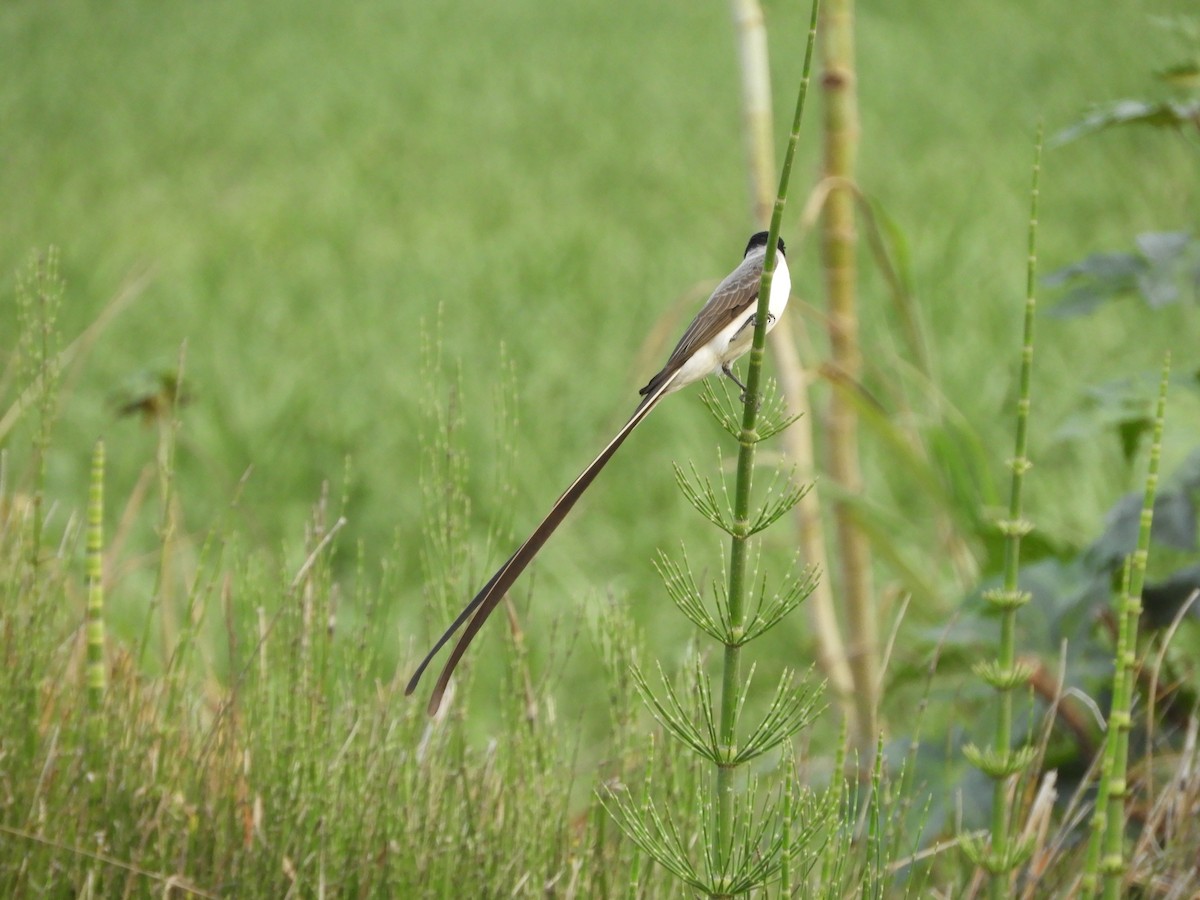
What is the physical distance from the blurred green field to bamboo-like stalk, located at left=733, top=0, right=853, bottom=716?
212mm

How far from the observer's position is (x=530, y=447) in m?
4.76

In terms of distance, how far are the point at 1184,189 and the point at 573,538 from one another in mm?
3724

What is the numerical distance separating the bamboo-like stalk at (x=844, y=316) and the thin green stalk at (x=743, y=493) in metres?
1.23

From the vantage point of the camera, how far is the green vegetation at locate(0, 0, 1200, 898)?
1839 mm

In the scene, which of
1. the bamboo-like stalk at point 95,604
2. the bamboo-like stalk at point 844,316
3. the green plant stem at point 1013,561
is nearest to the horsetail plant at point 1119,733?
the green plant stem at point 1013,561

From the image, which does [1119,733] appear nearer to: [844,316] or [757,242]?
[757,242]

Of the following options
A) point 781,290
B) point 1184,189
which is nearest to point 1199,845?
point 781,290

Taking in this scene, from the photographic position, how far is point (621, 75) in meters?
9.63

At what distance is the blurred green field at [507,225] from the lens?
15.3 feet

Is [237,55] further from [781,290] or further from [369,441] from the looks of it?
[781,290]

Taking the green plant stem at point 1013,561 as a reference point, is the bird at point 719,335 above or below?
above

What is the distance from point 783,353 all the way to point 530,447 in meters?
2.40

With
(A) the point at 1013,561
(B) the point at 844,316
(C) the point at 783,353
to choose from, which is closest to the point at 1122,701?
(A) the point at 1013,561

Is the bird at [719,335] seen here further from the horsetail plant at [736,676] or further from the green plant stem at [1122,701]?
the green plant stem at [1122,701]
